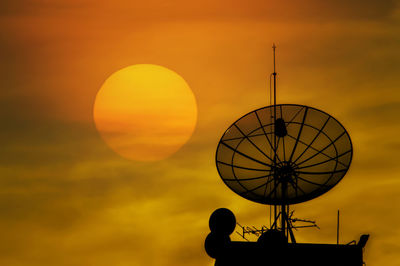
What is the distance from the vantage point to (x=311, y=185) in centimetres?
6078

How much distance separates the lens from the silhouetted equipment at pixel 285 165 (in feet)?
199

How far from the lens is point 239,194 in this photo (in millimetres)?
61562

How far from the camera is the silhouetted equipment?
2386 inches

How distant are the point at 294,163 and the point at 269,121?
10.0ft

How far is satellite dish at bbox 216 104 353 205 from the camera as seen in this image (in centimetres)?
6072

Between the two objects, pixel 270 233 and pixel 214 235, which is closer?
pixel 270 233

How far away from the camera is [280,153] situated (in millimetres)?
62188

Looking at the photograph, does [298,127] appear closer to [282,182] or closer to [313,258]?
[282,182]

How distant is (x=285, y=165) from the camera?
62.0 metres

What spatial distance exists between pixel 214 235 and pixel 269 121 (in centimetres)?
806

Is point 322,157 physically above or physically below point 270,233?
above

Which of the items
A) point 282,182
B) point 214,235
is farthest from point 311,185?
point 214,235

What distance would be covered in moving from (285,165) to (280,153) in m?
0.80

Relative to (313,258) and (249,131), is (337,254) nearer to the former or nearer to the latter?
(313,258)
